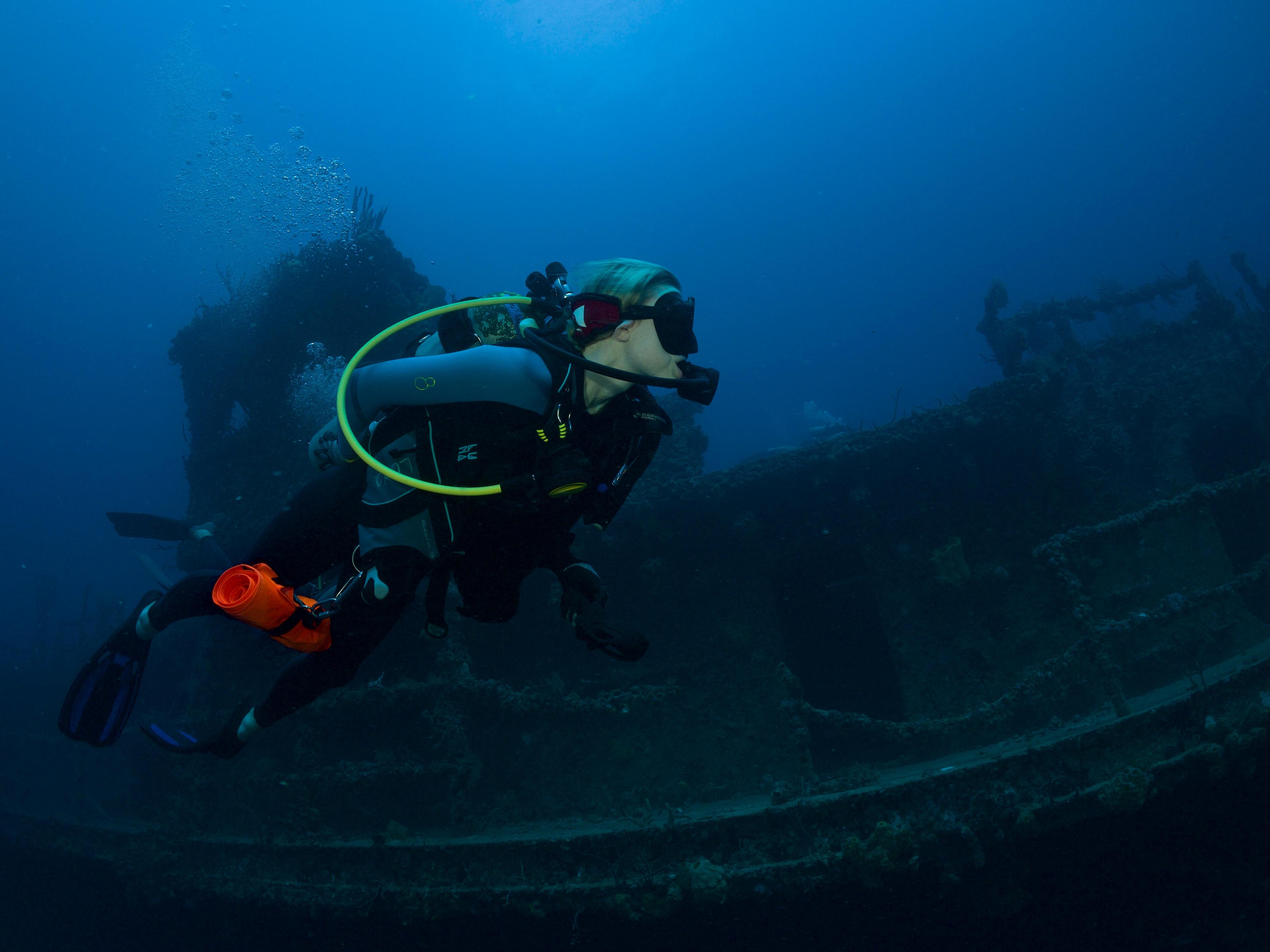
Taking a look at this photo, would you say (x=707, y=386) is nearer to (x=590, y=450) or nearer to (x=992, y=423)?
(x=590, y=450)

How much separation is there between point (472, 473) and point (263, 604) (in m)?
0.83

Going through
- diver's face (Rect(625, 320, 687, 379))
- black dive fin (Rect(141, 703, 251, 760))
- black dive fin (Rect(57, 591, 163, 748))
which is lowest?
black dive fin (Rect(141, 703, 251, 760))

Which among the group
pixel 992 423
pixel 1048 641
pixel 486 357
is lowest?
pixel 1048 641

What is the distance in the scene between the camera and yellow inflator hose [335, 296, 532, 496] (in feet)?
6.72

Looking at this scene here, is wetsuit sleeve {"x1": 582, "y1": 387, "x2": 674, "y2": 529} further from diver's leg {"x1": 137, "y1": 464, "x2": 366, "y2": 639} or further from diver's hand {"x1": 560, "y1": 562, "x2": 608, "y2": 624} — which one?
diver's leg {"x1": 137, "y1": 464, "x2": 366, "y2": 639}

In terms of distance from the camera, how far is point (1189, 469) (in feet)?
20.0

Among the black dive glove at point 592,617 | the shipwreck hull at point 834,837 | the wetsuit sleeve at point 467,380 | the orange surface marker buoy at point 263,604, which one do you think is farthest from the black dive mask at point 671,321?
the shipwreck hull at point 834,837

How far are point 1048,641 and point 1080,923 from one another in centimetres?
244

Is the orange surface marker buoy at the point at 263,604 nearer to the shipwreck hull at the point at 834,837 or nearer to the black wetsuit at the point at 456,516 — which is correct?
the black wetsuit at the point at 456,516

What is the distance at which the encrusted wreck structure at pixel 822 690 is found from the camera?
11.8 ft

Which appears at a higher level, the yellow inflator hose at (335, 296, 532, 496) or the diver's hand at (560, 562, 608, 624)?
the yellow inflator hose at (335, 296, 532, 496)

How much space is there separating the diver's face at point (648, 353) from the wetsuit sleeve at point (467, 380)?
13.9 inches

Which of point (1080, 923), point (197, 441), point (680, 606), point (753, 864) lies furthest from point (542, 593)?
point (197, 441)

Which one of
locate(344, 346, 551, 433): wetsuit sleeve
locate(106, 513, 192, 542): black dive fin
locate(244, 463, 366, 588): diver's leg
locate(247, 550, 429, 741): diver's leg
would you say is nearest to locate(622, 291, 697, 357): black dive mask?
locate(344, 346, 551, 433): wetsuit sleeve
